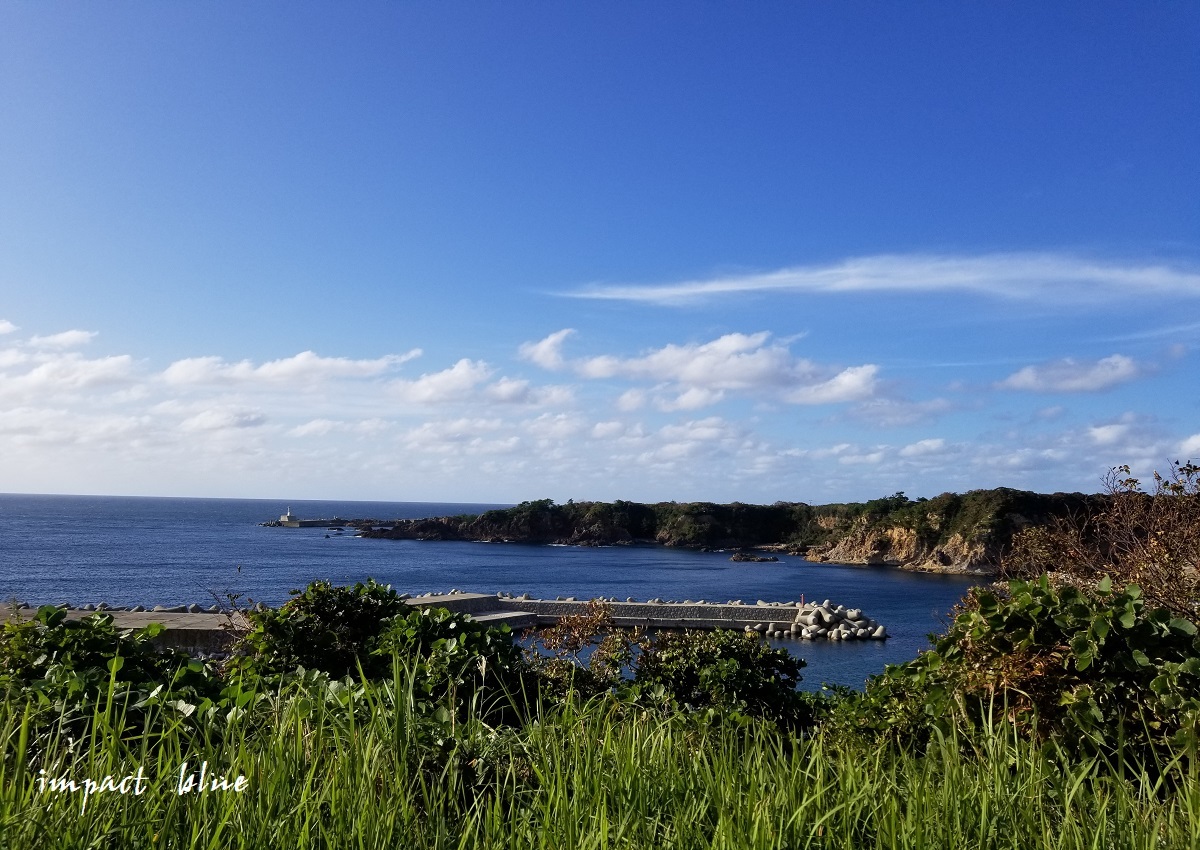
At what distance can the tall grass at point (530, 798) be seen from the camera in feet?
7.93

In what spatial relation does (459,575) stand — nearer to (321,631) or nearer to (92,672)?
(321,631)

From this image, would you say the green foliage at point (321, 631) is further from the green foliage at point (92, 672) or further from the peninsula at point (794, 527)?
the peninsula at point (794, 527)

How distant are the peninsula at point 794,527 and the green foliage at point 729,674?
66.3 metres

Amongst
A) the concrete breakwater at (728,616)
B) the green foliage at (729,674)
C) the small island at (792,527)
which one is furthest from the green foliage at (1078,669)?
the small island at (792,527)

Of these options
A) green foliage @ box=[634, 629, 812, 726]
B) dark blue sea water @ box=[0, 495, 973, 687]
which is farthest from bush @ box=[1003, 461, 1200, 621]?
dark blue sea water @ box=[0, 495, 973, 687]

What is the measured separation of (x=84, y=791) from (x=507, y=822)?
119cm

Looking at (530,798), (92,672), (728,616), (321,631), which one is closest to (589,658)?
(321,631)

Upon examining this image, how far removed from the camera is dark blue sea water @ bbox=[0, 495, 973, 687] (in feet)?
150

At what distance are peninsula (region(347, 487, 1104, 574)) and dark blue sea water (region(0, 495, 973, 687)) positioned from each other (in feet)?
11.1

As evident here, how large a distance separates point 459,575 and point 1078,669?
221 feet

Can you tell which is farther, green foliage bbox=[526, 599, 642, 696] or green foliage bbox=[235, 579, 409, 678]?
green foliage bbox=[526, 599, 642, 696]

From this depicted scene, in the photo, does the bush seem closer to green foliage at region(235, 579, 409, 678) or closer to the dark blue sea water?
green foliage at region(235, 579, 409, 678)

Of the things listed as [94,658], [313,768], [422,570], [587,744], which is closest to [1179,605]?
[587,744]

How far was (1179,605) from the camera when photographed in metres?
7.37
